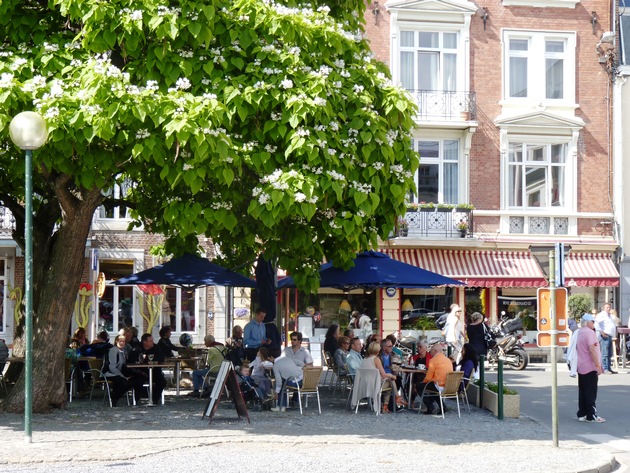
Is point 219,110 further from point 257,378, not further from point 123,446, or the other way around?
point 257,378

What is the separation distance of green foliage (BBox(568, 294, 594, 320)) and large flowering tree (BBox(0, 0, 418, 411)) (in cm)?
1576

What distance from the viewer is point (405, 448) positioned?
12953 mm

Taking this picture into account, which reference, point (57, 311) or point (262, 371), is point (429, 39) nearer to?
point (262, 371)

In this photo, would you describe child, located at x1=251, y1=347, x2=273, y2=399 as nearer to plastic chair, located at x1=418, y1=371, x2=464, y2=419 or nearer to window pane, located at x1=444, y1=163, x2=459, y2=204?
plastic chair, located at x1=418, y1=371, x2=464, y2=419

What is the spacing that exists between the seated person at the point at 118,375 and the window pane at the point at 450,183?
15349 mm

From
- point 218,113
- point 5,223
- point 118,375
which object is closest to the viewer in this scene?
point 218,113

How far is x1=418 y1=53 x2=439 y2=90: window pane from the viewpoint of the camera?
30.4 metres

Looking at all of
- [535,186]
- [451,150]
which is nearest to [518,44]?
[451,150]

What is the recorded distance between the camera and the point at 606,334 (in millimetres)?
25250

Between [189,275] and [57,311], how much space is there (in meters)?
3.38

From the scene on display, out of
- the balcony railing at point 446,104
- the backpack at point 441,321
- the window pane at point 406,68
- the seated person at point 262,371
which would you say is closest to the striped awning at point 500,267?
the backpack at point 441,321

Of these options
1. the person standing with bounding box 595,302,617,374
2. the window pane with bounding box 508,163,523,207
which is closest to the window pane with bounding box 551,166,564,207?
the window pane with bounding box 508,163,523,207

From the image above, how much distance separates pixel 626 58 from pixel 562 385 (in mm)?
13081

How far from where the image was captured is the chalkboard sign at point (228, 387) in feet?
48.1
